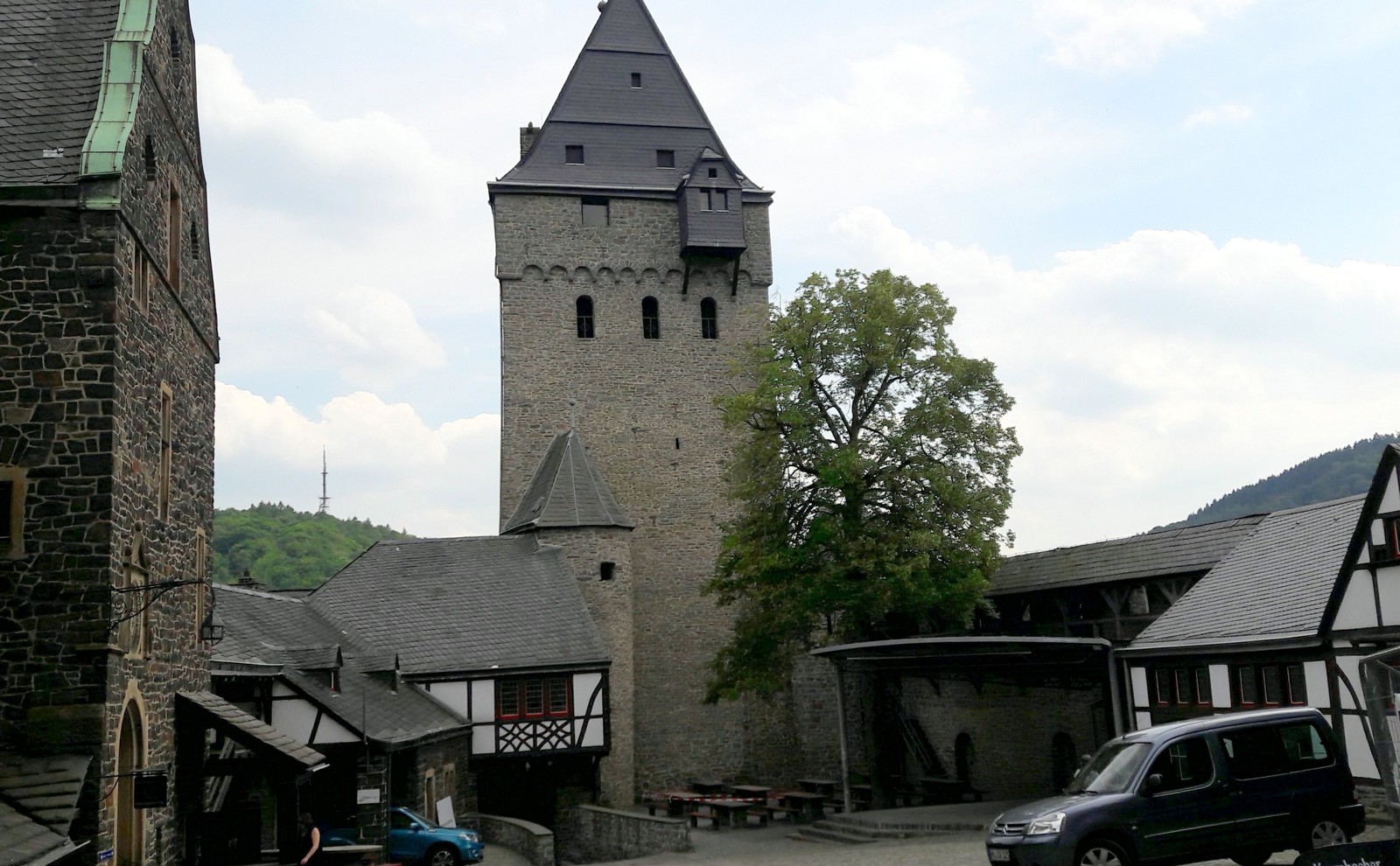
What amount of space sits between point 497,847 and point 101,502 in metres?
12.6

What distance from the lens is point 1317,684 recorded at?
17.7 metres

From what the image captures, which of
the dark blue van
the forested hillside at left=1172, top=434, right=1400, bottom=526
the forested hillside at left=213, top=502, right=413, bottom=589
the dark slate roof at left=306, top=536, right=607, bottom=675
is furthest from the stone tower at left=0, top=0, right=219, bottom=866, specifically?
the forested hillside at left=1172, top=434, right=1400, bottom=526

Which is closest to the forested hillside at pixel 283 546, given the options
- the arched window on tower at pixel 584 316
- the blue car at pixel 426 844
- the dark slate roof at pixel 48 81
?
the arched window on tower at pixel 584 316

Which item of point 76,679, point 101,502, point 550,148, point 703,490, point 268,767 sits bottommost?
point 268,767

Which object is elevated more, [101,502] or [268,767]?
[101,502]

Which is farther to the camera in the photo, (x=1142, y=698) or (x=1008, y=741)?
(x=1008, y=741)

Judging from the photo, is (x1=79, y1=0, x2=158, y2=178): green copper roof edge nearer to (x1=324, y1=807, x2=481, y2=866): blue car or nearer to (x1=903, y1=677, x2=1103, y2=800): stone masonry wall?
(x1=324, y1=807, x2=481, y2=866): blue car

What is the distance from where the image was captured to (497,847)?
76.0 feet

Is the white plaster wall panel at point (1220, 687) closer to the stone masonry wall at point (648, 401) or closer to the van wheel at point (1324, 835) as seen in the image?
the van wheel at point (1324, 835)

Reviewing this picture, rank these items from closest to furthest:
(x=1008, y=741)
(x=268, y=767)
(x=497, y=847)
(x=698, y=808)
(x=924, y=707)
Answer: (x=268, y=767) → (x=497, y=847) → (x=698, y=808) → (x=1008, y=741) → (x=924, y=707)

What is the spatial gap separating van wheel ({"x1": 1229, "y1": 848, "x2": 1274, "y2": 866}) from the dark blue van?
1 cm

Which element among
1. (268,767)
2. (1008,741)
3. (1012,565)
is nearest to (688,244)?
(1012,565)

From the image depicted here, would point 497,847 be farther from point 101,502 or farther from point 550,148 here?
point 550,148

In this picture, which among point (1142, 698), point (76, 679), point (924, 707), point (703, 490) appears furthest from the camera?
point (703, 490)
